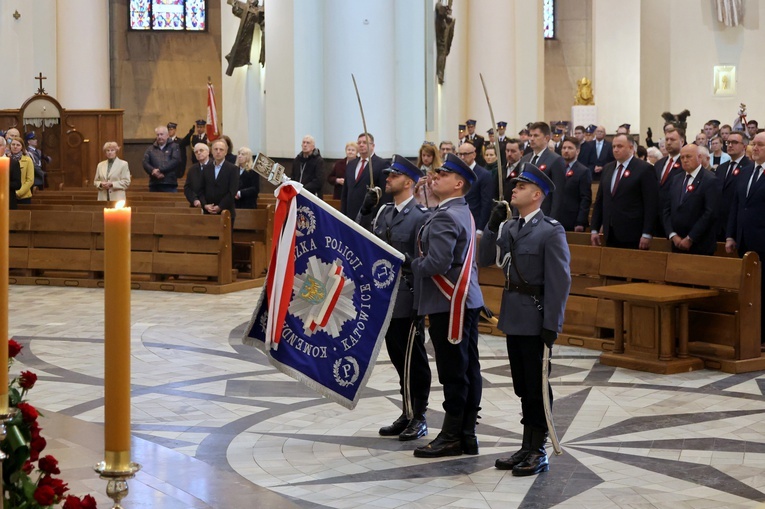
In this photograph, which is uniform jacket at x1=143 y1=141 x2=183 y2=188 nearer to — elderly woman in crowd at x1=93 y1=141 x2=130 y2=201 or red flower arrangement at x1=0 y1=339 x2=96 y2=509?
elderly woman in crowd at x1=93 y1=141 x2=130 y2=201

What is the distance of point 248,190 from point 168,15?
17412 mm

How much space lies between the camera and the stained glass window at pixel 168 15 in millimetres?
31531

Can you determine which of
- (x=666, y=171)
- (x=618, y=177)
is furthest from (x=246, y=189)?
(x=618, y=177)

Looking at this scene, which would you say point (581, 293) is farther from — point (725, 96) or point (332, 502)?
point (725, 96)

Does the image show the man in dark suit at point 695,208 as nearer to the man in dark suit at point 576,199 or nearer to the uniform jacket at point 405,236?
the man in dark suit at point 576,199

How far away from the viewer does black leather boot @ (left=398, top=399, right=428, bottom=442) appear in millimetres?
7270

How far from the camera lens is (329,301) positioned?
22.8ft

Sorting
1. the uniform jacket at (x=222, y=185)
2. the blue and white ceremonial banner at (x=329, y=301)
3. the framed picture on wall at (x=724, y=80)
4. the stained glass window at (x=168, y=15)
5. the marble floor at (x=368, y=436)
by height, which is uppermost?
the stained glass window at (x=168, y=15)

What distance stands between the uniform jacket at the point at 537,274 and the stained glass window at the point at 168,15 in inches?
1048

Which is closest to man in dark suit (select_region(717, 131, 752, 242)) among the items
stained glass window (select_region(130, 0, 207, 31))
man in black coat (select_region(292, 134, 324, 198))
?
Result: man in black coat (select_region(292, 134, 324, 198))

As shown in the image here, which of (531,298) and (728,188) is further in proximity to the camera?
(728,188)

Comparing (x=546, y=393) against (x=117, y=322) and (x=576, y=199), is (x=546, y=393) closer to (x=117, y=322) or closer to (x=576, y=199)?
(x=117, y=322)

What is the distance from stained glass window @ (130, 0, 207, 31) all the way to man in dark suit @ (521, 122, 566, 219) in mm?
21075

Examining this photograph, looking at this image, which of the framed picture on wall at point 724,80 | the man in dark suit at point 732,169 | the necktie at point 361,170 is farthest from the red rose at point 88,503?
the framed picture on wall at point 724,80
